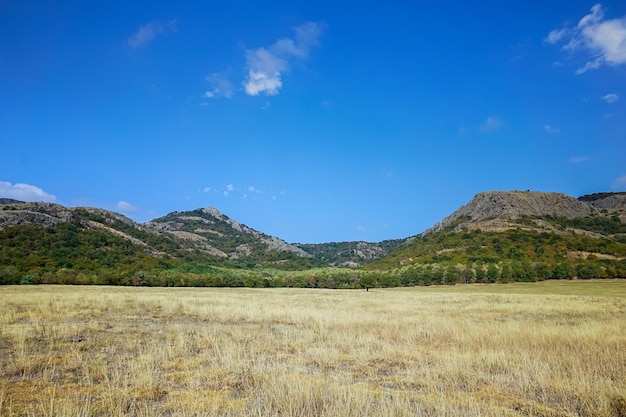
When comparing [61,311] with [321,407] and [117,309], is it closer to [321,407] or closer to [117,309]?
[117,309]

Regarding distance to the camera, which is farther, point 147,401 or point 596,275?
point 596,275

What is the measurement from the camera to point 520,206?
182 metres

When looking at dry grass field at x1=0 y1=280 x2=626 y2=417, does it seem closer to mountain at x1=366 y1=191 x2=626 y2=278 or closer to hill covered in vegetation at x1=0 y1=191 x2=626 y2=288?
hill covered in vegetation at x1=0 y1=191 x2=626 y2=288

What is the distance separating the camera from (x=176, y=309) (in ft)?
83.7

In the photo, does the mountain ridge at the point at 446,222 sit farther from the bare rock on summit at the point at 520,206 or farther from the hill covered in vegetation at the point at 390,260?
the hill covered in vegetation at the point at 390,260

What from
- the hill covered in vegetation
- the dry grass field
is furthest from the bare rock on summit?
the dry grass field

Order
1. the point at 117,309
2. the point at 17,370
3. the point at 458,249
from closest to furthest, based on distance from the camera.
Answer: the point at 17,370, the point at 117,309, the point at 458,249

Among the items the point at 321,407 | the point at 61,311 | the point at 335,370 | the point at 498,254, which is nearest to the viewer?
the point at 321,407

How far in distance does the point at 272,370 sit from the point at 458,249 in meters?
136

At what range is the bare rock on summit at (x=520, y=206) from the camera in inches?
6988

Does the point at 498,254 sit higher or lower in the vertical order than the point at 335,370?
higher

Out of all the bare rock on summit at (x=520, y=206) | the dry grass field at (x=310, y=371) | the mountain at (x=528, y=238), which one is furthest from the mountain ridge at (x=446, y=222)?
the dry grass field at (x=310, y=371)

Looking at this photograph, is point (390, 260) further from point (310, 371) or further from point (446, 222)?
point (310, 371)

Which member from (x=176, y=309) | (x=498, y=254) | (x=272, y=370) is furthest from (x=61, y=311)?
(x=498, y=254)
